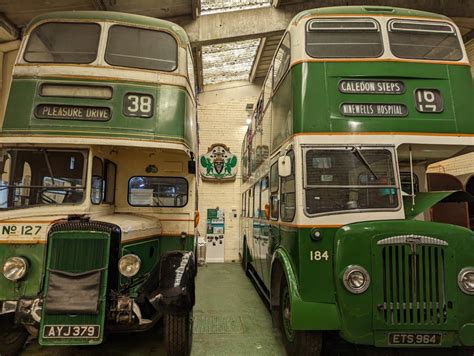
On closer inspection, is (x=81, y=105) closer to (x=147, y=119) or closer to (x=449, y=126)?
(x=147, y=119)

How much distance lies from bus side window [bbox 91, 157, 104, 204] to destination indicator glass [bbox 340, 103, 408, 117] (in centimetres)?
267

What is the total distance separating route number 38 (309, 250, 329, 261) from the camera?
2875 mm

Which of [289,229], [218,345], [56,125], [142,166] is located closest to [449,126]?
[289,229]

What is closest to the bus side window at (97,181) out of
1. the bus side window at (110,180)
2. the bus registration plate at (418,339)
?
the bus side window at (110,180)

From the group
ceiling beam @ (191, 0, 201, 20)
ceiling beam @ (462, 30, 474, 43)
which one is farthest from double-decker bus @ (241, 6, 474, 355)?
ceiling beam @ (462, 30, 474, 43)

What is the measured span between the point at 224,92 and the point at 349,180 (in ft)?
27.7

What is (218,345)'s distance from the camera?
140 inches

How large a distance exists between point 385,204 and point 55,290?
118 inches

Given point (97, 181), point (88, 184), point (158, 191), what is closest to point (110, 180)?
point (97, 181)

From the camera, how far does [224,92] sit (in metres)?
10.8

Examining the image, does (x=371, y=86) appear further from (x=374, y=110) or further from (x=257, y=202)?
(x=257, y=202)

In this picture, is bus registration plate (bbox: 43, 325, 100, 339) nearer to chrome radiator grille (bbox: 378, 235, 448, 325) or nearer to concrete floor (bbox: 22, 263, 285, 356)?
concrete floor (bbox: 22, 263, 285, 356)

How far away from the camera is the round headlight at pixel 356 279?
269 cm

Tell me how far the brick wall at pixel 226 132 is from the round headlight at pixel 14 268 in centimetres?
689
